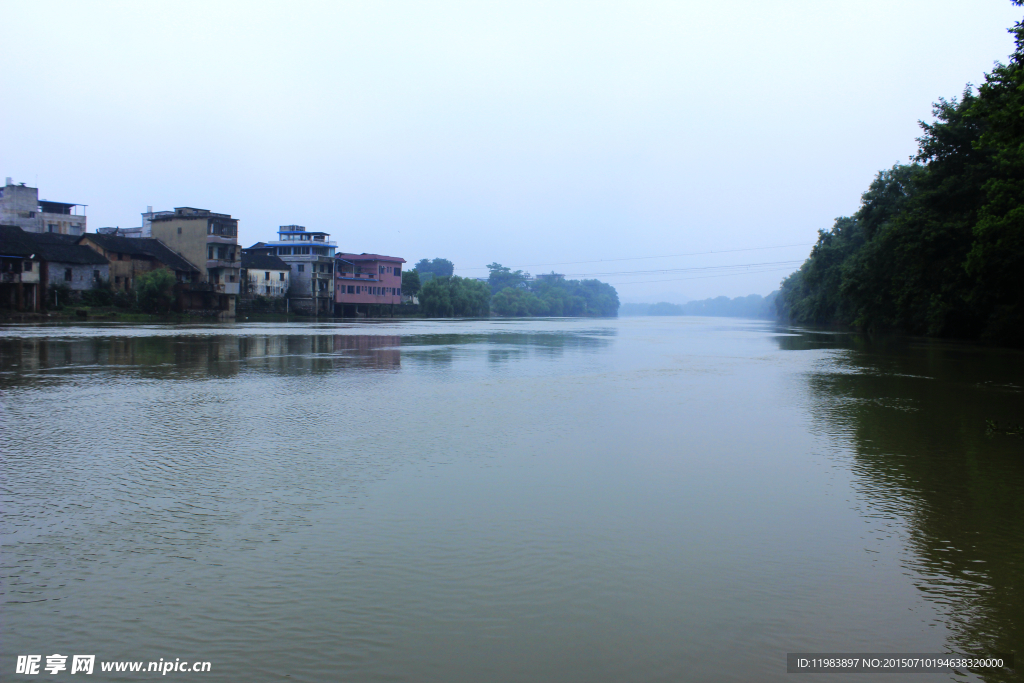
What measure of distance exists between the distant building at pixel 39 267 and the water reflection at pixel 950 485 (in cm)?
5206

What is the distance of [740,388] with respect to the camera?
54.5 feet

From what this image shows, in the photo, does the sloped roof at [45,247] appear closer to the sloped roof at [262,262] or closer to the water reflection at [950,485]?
the sloped roof at [262,262]

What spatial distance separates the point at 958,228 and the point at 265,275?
206 ft

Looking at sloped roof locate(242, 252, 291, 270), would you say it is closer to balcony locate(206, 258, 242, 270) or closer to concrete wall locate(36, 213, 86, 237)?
balcony locate(206, 258, 242, 270)

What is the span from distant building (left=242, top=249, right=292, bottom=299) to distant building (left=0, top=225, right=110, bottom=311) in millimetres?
16004

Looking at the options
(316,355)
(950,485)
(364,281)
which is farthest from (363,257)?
(950,485)

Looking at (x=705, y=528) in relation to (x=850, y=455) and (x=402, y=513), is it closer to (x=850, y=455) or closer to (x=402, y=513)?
(x=402, y=513)

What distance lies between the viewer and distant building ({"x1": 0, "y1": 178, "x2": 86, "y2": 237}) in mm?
67562

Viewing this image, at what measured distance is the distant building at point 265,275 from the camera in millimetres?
74000

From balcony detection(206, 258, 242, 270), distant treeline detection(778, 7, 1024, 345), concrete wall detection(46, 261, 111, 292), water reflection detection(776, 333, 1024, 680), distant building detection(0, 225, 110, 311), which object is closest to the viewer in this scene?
water reflection detection(776, 333, 1024, 680)

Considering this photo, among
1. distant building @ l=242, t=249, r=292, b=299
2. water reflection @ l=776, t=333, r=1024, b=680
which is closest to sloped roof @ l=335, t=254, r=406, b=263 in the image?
distant building @ l=242, t=249, r=292, b=299

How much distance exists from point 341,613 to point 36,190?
80172 millimetres

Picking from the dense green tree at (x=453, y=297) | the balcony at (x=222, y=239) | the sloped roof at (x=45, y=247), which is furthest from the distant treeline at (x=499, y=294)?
the sloped roof at (x=45, y=247)

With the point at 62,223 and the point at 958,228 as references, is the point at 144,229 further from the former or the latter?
the point at 958,228
